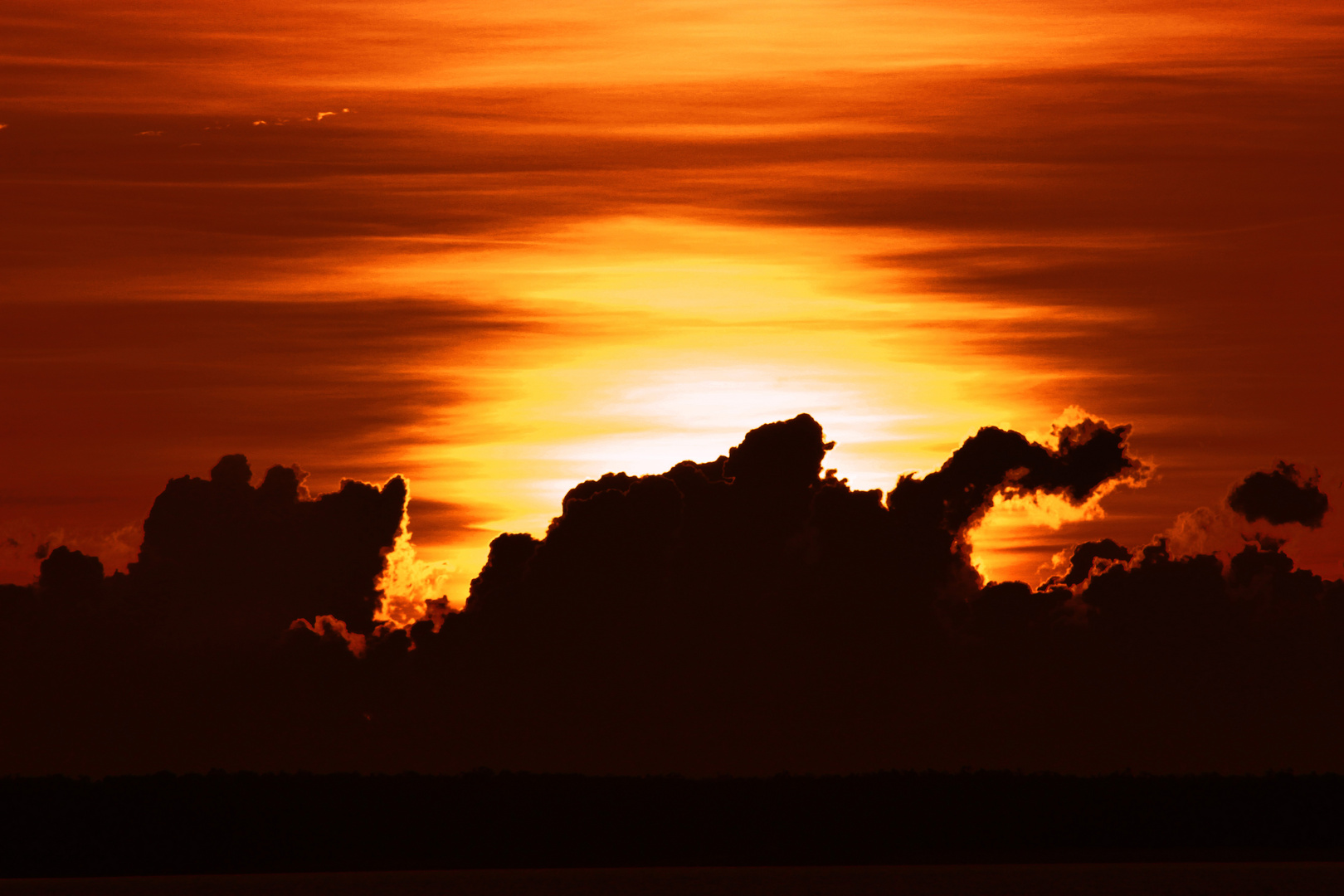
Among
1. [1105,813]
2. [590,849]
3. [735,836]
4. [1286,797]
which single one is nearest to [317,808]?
[590,849]

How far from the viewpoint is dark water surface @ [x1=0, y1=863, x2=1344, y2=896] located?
8719cm

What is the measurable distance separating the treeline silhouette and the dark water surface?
5753 millimetres

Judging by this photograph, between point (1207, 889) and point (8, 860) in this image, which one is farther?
point (8, 860)

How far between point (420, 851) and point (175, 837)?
1333cm

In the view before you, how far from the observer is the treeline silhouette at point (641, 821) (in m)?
106

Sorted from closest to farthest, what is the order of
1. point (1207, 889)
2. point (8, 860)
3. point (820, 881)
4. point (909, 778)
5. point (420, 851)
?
point (1207, 889), point (820, 881), point (8, 860), point (420, 851), point (909, 778)

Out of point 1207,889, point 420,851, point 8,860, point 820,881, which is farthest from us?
point 420,851

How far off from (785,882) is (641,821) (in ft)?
76.1

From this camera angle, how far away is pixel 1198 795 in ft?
379

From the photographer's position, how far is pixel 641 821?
114125mm

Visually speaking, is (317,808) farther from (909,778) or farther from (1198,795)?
(1198,795)

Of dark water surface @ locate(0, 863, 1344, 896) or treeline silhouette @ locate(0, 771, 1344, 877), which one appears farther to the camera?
treeline silhouette @ locate(0, 771, 1344, 877)

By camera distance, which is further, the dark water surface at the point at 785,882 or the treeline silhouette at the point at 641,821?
the treeline silhouette at the point at 641,821

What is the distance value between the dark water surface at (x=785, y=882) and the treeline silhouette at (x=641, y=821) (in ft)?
18.9
